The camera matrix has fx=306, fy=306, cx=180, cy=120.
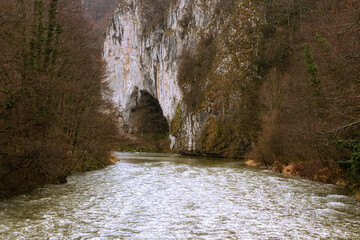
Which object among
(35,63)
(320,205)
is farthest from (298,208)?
(35,63)

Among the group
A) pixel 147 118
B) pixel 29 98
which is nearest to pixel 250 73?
pixel 29 98

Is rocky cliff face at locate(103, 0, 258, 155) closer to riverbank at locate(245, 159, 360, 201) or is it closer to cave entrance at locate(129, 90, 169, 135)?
cave entrance at locate(129, 90, 169, 135)

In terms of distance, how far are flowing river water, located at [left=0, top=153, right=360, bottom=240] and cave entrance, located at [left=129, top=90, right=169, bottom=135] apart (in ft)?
196

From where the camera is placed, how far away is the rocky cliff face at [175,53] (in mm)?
41094

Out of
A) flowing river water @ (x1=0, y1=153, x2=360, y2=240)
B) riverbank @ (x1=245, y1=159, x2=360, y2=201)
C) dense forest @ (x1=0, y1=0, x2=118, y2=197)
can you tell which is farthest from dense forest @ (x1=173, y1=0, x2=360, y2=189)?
dense forest @ (x1=0, y1=0, x2=118, y2=197)

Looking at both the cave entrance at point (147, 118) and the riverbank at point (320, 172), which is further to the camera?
the cave entrance at point (147, 118)

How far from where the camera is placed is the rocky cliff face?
41.1 meters

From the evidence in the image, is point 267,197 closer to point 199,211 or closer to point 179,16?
point 199,211

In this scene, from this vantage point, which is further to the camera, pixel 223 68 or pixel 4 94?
pixel 223 68

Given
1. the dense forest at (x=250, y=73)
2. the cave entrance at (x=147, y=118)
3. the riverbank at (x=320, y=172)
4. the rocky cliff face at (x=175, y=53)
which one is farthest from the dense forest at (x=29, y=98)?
the cave entrance at (x=147, y=118)

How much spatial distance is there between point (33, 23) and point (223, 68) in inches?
1269

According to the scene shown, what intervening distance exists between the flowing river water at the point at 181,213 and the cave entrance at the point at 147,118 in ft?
196

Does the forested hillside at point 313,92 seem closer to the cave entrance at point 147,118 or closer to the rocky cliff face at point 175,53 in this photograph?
A: the rocky cliff face at point 175,53

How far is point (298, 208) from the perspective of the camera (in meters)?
9.12
